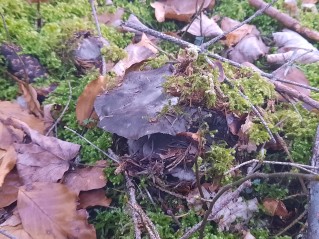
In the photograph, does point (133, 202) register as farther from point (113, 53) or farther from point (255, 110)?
point (113, 53)

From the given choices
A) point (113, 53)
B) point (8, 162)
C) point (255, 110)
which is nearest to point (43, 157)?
point (8, 162)

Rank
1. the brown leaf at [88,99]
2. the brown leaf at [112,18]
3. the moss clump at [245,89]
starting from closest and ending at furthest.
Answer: the moss clump at [245,89] → the brown leaf at [88,99] → the brown leaf at [112,18]

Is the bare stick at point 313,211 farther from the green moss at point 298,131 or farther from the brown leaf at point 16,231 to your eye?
the brown leaf at point 16,231

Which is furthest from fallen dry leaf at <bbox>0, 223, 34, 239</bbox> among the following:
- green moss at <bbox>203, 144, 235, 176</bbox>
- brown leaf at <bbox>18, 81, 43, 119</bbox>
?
green moss at <bbox>203, 144, 235, 176</bbox>

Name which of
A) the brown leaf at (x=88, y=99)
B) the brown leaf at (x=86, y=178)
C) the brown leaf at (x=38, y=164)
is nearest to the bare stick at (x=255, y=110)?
the brown leaf at (x=88, y=99)

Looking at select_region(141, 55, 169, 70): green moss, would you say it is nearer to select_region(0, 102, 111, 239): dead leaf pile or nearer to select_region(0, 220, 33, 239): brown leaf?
select_region(0, 102, 111, 239): dead leaf pile

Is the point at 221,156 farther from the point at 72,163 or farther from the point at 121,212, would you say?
the point at 72,163
